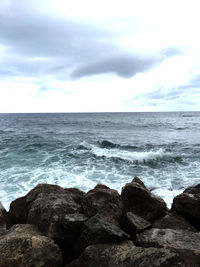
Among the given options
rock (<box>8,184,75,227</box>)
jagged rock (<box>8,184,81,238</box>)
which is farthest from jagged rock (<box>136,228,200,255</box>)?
rock (<box>8,184,75,227</box>)

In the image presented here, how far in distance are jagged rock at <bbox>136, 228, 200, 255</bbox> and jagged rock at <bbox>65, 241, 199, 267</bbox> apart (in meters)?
0.29

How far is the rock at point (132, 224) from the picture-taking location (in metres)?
4.00

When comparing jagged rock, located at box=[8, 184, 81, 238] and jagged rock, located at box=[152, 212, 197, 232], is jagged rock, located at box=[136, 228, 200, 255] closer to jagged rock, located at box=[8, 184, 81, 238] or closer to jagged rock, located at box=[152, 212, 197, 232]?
jagged rock, located at box=[152, 212, 197, 232]

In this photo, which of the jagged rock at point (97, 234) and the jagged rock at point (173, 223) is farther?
the jagged rock at point (173, 223)

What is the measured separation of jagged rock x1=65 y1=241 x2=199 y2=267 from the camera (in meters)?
2.60

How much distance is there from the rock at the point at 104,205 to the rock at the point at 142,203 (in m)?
0.78

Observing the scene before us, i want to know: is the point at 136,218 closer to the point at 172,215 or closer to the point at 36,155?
the point at 172,215

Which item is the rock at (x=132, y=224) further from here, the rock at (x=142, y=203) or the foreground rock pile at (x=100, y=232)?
the rock at (x=142, y=203)

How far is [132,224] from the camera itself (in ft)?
13.3

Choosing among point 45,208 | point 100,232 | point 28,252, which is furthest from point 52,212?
point 100,232

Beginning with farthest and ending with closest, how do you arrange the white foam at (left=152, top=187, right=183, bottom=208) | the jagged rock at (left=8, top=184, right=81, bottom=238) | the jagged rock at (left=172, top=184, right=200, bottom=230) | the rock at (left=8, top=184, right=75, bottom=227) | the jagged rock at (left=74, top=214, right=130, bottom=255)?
the white foam at (left=152, top=187, right=183, bottom=208) → the rock at (left=8, top=184, right=75, bottom=227) → the jagged rock at (left=172, top=184, right=200, bottom=230) → the jagged rock at (left=8, top=184, right=81, bottom=238) → the jagged rock at (left=74, top=214, right=130, bottom=255)

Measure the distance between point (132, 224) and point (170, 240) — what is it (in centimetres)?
84

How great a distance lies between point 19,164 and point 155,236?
39.5 feet

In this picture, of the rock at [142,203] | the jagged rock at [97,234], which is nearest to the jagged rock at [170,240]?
the jagged rock at [97,234]
